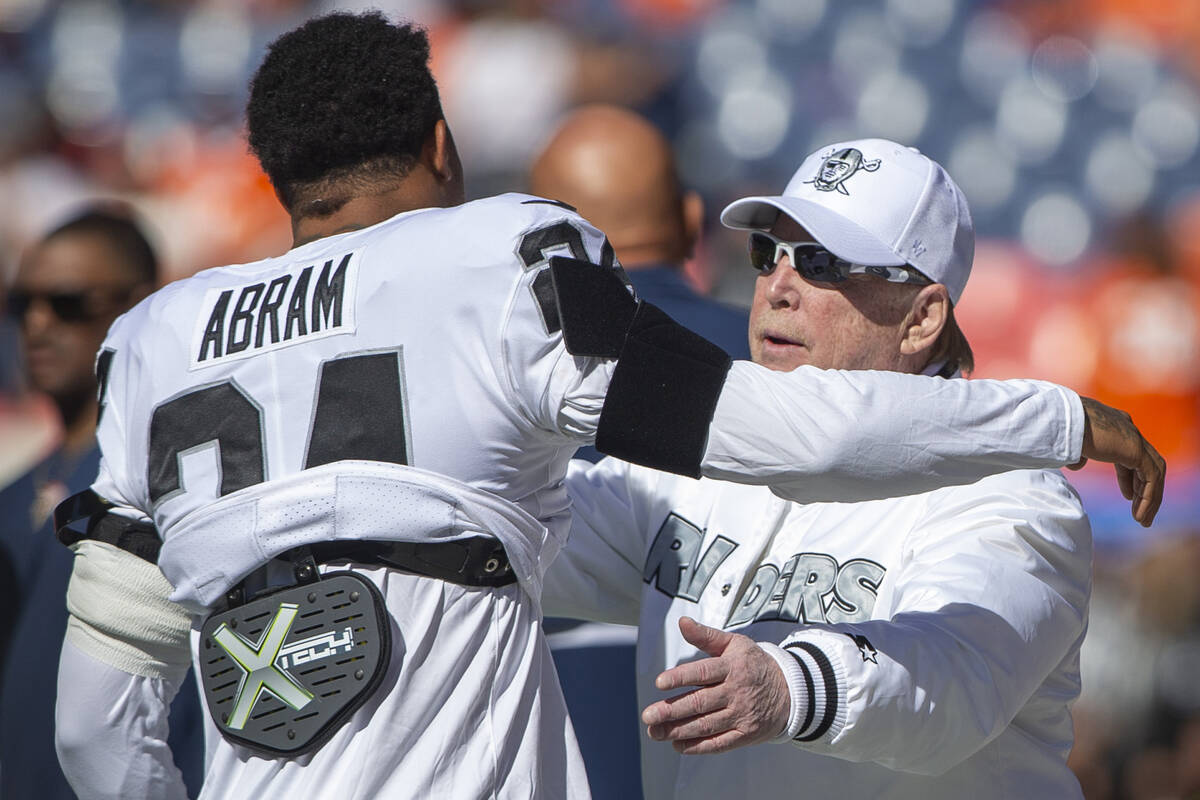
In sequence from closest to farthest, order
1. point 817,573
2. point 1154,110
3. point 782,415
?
1. point 782,415
2. point 817,573
3. point 1154,110

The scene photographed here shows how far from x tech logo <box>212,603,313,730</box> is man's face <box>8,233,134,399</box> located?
2519 mm

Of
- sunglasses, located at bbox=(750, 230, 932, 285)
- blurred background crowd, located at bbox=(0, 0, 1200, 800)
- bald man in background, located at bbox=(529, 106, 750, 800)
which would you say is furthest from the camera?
blurred background crowd, located at bbox=(0, 0, 1200, 800)

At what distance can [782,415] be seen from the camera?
1.50 m

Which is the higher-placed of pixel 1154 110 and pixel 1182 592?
pixel 1154 110

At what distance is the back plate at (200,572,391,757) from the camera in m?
1.52

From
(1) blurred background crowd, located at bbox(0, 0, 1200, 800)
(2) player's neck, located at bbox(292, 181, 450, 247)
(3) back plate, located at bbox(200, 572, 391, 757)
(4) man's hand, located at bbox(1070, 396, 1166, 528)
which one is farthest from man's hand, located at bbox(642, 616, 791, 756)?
(1) blurred background crowd, located at bbox(0, 0, 1200, 800)

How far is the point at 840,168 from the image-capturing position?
7.43 ft

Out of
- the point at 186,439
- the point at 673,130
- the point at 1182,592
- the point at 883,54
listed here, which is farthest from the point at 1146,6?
the point at 186,439

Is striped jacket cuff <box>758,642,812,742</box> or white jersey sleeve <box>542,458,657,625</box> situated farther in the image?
white jersey sleeve <box>542,458,657,625</box>

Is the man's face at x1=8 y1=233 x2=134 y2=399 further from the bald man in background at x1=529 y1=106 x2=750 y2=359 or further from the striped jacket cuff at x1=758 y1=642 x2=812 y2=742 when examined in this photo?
the striped jacket cuff at x1=758 y1=642 x2=812 y2=742

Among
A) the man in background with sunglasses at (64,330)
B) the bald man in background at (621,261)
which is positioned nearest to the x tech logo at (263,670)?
the bald man in background at (621,261)

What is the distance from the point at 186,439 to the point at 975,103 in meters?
7.38

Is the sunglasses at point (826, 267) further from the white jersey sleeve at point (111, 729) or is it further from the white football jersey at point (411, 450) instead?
the white jersey sleeve at point (111, 729)

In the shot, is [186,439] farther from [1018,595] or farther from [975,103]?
[975,103]
